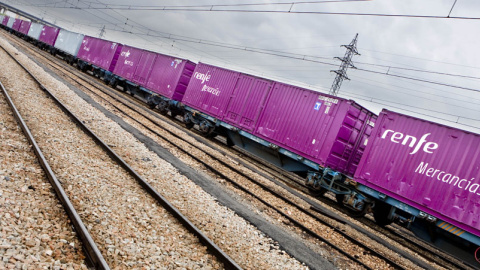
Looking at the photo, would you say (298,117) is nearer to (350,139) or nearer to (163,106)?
(350,139)

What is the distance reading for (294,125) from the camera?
39.1ft

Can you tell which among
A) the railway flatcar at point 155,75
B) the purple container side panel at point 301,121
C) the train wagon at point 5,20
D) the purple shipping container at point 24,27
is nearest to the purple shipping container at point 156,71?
the railway flatcar at point 155,75

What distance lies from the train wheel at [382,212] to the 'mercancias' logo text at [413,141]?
2.29m

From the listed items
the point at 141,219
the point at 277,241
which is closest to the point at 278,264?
the point at 277,241

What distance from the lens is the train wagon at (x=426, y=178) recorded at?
7773 millimetres

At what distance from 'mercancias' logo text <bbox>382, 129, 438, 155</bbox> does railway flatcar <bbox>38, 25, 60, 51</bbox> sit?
4502 centimetres

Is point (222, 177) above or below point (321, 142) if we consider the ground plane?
below

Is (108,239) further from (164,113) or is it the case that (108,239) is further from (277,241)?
(164,113)

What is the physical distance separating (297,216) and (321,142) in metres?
4.01

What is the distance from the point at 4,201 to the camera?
13.6 feet

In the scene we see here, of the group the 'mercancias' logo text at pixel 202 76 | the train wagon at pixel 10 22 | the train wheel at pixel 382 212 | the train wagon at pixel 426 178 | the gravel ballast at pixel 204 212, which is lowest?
the gravel ballast at pixel 204 212

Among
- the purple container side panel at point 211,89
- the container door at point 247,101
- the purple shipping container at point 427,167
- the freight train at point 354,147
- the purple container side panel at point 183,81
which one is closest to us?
the purple shipping container at point 427,167

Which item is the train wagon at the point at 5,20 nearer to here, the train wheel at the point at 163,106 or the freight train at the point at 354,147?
the train wheel at the point at 163,106

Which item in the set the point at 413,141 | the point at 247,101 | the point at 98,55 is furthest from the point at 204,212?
the point at 98,55
